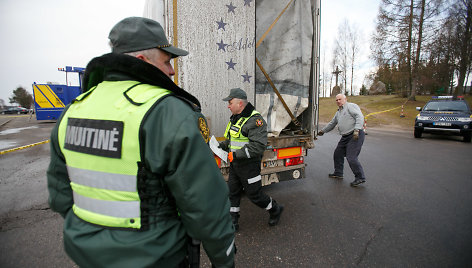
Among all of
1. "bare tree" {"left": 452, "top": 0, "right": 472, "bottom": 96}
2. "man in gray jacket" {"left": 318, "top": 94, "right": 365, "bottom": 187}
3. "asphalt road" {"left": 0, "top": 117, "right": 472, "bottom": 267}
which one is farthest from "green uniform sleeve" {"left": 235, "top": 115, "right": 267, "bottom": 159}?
"bare tree" {"left": 452, "top": 0, "right": 472, "bottom": 96}

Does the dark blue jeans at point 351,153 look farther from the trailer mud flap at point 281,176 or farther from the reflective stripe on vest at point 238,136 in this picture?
the reflective stripe on vest at point 238,136

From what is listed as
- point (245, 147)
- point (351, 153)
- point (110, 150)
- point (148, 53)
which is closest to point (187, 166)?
point (110, 150)

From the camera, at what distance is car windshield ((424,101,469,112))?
9562mm

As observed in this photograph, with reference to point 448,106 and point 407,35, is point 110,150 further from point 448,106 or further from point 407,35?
point 407,35

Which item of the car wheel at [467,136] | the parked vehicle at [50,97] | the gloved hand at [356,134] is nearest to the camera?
the gloved hand at [356,134]

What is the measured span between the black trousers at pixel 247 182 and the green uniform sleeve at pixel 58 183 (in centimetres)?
184

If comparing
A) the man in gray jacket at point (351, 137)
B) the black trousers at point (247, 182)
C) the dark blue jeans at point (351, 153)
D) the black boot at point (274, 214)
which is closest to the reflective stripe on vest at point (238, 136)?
the black trousers at point (247, 182)

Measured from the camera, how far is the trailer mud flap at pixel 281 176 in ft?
11.7

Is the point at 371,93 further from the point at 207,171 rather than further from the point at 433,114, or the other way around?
the point at 207,171

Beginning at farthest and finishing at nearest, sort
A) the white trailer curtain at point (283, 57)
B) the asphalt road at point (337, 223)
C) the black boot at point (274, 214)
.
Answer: the white trailer curtain at point (283, 57)
the black boot at point (274, 214)
the asphalt road at point (337, 223)

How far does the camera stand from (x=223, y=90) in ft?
10.2

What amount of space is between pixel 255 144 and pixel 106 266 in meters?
1.92

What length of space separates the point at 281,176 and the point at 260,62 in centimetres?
190

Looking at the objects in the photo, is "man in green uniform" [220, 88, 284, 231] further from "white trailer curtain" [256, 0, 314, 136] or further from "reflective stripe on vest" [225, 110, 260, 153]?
"white trailer curtain" [256, 0, 314, 136]
